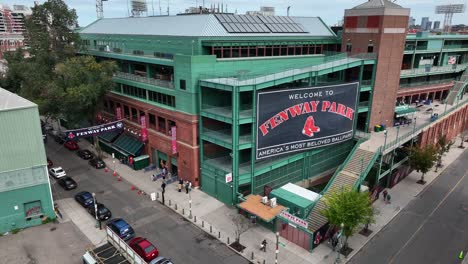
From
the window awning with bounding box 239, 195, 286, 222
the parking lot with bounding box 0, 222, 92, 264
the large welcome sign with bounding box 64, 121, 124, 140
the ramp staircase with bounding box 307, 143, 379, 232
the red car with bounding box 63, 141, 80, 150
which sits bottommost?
the parking lot with bounding box 0, 222, 92, 264

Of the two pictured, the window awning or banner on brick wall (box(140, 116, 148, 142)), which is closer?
the window awning

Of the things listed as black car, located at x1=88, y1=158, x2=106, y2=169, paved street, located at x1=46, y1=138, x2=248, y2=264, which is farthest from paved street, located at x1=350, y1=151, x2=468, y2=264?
black car, located at x1=88, y1=158, x2=106, y2=169

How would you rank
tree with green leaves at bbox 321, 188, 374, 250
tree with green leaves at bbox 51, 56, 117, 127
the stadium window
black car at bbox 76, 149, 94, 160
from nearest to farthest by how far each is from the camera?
tree with green leaves at bbox 321, 188, 374, 250 → the stadium window → tree with green leaves at bbox 51, 56, 117, 127 → black car at bbox 76, 149, 94, 160

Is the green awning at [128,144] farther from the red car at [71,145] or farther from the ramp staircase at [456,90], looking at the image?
the ramp staircase at [456,90]

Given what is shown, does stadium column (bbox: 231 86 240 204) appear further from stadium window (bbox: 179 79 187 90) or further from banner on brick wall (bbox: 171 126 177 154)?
banner on brick wall (bbox: 171 126 177 154)

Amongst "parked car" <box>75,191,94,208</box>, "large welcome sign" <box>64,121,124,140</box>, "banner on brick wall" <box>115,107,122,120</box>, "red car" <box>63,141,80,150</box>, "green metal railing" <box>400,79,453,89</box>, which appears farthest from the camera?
"green metal railing" <box>400,79,453,89</box>

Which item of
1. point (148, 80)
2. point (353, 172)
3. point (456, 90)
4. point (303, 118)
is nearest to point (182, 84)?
point (148, 80)
